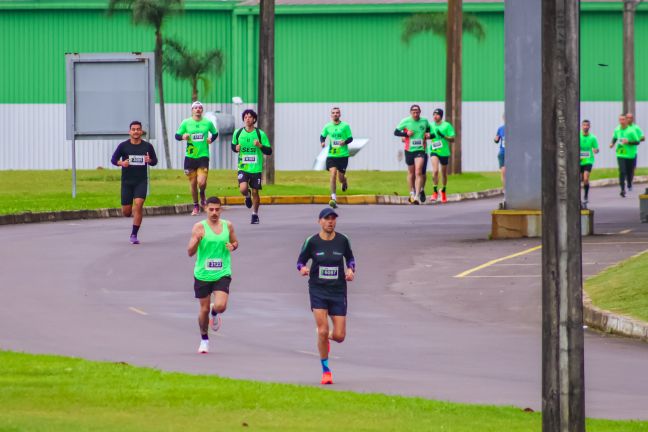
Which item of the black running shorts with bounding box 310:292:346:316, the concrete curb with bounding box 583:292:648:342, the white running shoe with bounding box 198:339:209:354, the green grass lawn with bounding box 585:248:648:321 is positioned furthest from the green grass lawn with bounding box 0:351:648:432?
the green grass lawn with bounding box 585:248:648:321

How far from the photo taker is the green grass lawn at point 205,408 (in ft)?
39.0

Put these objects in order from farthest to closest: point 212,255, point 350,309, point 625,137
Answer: point 625,137
point 350,309
point 212,255

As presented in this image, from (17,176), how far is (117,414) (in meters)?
34.4

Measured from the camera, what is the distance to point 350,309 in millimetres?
20047

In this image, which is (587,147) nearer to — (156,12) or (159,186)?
(159,186)

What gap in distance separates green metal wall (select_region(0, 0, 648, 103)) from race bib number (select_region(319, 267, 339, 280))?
5576 cm

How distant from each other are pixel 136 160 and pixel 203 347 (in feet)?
34.0

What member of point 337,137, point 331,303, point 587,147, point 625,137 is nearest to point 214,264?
point 331,303

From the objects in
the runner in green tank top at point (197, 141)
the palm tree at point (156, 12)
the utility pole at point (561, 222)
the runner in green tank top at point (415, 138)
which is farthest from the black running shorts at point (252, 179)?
the palm tree at point (156, 12)

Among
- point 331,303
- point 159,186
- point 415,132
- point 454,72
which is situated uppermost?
Answer: point 454,72

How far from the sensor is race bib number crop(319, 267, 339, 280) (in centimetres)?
1504

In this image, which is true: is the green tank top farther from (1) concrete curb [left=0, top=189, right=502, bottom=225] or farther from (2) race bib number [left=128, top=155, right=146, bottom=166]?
(1) concrete curb [left=0, top=189, right=502, bottom=225]

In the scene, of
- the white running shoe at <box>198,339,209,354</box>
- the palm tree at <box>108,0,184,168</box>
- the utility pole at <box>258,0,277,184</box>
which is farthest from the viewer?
the palm tree at <box>108,0,184,168</box>

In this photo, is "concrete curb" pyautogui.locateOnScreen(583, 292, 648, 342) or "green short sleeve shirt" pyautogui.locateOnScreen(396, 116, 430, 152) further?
"green short sleeve shirt" pyautogui.locateOnScreen(396, 116, 430, 152)
